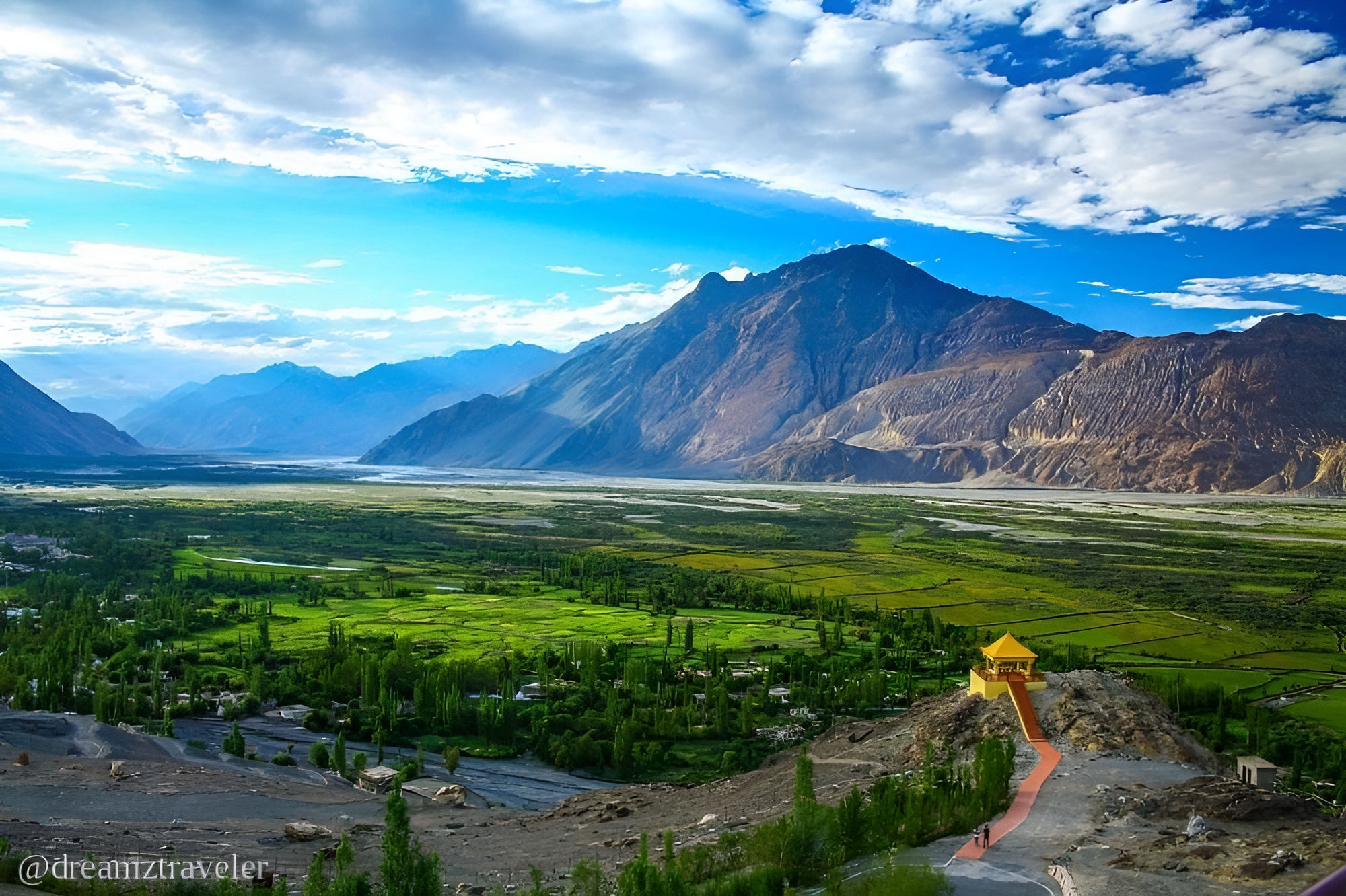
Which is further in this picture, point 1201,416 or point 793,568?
point 1201,416

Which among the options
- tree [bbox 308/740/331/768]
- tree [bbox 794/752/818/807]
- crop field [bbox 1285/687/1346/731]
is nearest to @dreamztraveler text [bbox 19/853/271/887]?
tree [bbox 308/740/331/768]

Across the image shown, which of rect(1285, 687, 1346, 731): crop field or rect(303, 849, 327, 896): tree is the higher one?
rect(303, 849, 327, 896): tree

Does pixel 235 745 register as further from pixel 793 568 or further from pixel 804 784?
pixel 793 568

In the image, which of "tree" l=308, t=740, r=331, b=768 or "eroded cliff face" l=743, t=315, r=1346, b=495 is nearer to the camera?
"tree" l=308, t=740, r=331, b=768

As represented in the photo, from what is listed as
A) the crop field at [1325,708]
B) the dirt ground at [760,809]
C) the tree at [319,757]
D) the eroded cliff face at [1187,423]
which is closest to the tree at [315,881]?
the dirt ground at [760,809]

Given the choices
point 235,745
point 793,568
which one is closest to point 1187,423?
point 793,568

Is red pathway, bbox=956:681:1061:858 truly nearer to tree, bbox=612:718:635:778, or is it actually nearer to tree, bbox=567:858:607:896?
tree, bbox=567:858:607:896
